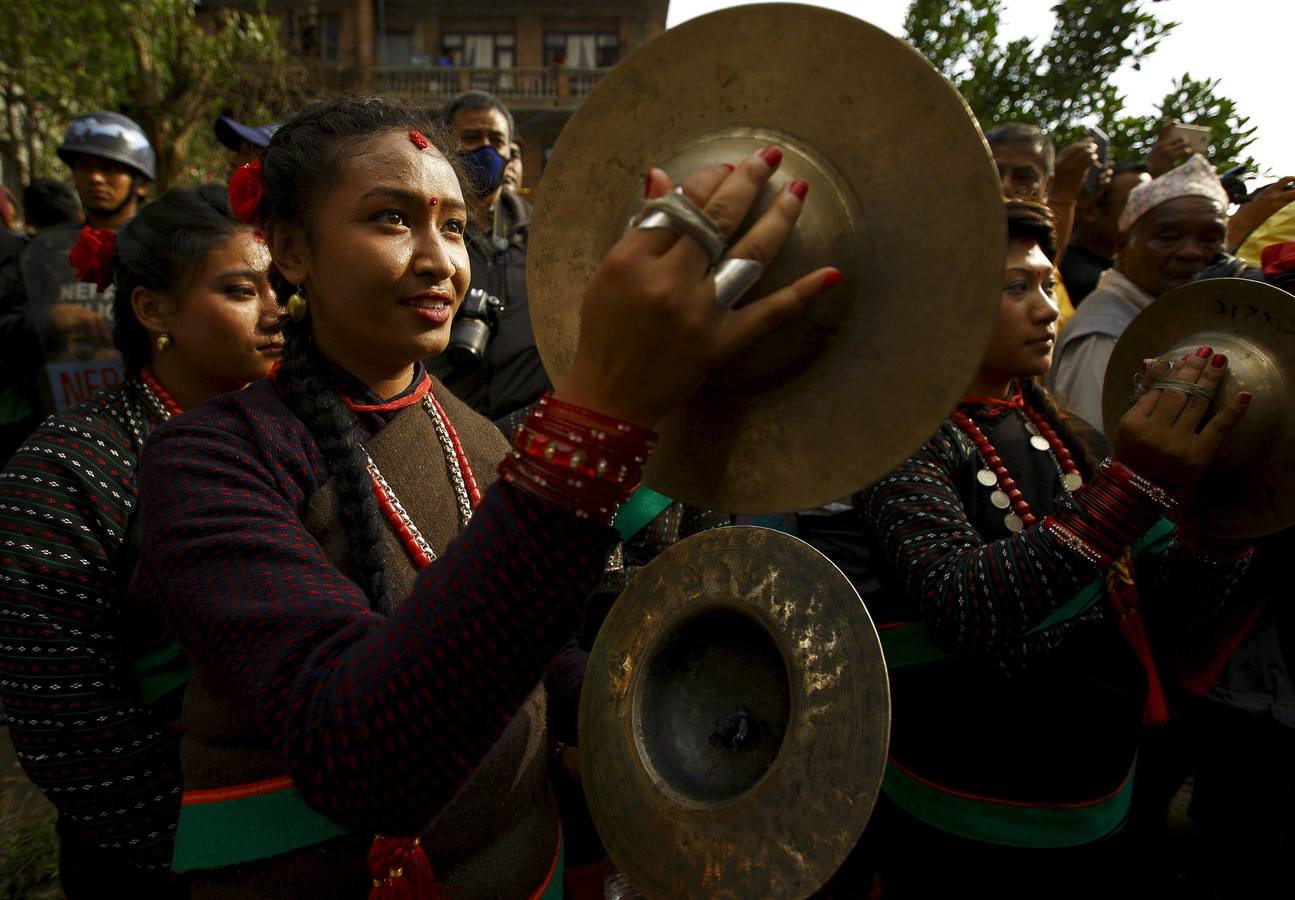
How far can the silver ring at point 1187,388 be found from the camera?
5.45 ft

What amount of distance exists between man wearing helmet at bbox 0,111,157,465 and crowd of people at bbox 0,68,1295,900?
117cm

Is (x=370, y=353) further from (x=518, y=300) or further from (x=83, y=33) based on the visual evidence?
(x=83, y=33)

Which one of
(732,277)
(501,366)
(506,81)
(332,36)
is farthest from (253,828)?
(332,36)

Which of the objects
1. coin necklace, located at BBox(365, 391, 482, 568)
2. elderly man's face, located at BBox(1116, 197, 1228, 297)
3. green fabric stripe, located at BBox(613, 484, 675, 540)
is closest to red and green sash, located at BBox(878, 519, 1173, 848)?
green fabric stripe, located at BBox(613, 484, 675, 540)

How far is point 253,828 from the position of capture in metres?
1.16

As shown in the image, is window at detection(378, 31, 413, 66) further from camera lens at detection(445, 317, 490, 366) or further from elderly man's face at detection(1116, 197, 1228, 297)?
elderly man's face at detection(1116, 197, 1228, 297)

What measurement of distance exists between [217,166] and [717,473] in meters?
15.2

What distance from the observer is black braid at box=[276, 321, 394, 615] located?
1.18 m

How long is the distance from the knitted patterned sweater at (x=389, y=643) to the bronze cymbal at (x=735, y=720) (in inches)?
17.3

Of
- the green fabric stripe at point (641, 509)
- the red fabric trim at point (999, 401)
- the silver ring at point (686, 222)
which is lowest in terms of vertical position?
the green fabric stripe at point (641, 509)

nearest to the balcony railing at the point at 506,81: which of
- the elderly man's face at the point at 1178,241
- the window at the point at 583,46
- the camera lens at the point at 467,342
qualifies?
the window at the point at 583,46

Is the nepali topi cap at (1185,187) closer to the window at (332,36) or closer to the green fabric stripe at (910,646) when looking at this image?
the green fabric stripe at (910,646)

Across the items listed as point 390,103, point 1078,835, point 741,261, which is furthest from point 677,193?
point 1078,835

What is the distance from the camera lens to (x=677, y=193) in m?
0.77
